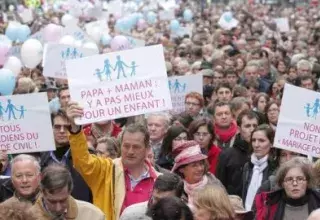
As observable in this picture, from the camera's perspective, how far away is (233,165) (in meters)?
8.72

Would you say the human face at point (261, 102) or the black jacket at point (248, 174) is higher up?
the human face at point (261, 102)

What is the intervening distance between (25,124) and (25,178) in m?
1.53

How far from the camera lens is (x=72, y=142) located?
6.58m

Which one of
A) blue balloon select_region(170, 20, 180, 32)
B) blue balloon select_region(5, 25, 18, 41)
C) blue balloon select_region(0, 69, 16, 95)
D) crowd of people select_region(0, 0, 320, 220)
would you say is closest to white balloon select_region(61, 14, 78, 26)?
blue balloon select_region(5, 25, 18, 41)

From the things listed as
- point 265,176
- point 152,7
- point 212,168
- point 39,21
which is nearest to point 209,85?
point 212,168

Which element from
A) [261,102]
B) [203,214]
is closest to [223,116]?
[261,102]

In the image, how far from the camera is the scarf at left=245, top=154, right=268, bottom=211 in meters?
8.11

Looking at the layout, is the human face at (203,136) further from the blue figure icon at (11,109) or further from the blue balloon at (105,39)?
the blue balloon at (105,39)

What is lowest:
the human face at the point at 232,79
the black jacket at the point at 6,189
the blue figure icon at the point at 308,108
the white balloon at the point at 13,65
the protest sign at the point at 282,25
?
the black jacket at the point at 6,189

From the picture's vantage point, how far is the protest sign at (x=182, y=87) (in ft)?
39.0

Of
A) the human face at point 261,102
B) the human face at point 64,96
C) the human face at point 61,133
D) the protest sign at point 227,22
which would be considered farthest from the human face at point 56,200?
the protest sign at point 227,22

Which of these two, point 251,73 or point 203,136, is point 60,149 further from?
point 251,73

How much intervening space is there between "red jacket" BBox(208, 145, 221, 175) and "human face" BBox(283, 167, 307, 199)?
7.34 feet

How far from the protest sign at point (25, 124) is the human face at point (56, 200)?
82.9 inches
